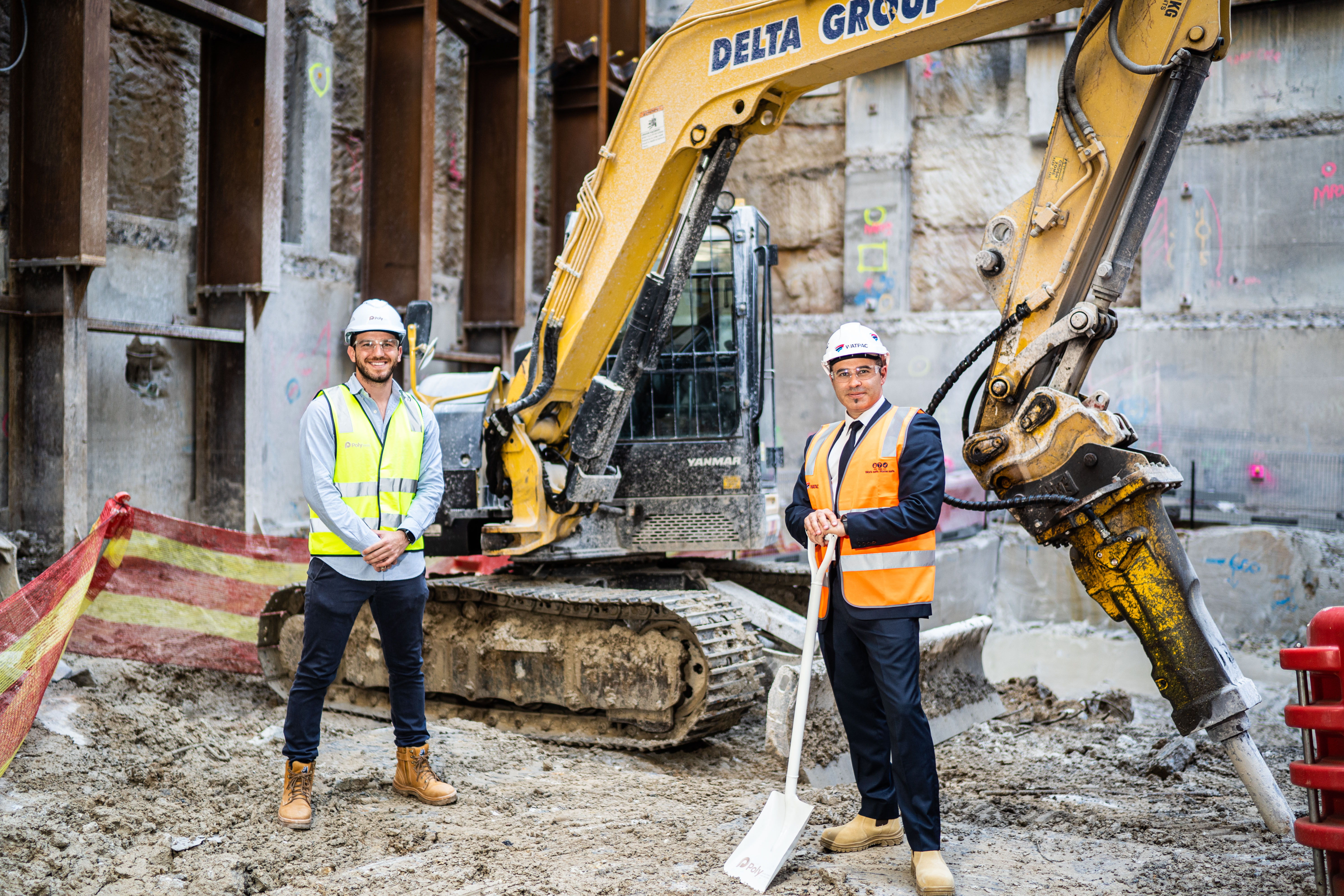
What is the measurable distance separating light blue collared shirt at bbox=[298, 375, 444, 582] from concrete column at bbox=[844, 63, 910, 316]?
367 inches

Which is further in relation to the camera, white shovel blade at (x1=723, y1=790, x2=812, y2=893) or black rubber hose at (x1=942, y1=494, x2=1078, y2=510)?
black rubber hose at (x1=942, y1=494, x2=1078, y2=510)

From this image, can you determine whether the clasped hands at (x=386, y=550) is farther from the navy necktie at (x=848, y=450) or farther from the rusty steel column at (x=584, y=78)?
the rusty steel column at (x=584, y=78)

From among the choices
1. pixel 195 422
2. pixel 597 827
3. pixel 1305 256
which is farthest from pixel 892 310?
pixel 597 827

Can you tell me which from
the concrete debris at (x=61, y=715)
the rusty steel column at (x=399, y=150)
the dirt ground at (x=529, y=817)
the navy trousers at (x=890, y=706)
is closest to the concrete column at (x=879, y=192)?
the rusty steel column at (x=399, y=150)

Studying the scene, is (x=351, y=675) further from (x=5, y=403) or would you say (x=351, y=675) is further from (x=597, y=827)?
(x=5, y=403)

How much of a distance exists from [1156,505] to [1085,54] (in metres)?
1.76

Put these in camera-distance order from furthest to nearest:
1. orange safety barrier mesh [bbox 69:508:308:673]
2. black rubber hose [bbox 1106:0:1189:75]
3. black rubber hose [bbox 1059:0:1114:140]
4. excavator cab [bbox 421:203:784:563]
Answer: excavator cab [bbox 421:203:784:563], orange safety barrier mesh [bbox 69:508:308:673], black rubber hose [bbox 1059:0:1114:140], black rubber hose [bbox 1106:0:1189:75]

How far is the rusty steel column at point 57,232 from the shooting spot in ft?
23.0


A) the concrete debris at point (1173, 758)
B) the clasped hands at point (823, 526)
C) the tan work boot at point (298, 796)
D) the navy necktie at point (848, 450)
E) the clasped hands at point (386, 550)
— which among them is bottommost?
the concrete debris at point (1173, 758)

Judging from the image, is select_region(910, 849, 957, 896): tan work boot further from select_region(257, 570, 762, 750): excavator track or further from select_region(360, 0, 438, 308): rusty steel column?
select_region(360, 0, 438, 308): rusty steel column

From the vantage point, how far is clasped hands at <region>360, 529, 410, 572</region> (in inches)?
162

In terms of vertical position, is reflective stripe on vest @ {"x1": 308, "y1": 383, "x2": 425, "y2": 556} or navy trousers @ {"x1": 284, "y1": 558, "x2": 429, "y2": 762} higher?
reflective stripe on vest @ {"x1": 308, "y1": 383, "x2": 425, "y2": 556}

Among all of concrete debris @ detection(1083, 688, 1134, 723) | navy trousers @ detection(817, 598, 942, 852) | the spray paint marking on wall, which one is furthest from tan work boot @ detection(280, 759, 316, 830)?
the spray paint marking on wall

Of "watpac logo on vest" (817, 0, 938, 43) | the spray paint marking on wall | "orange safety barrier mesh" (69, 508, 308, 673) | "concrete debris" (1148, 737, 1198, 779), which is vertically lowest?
"concrete debris" (1148, 737, 1198, 779)
